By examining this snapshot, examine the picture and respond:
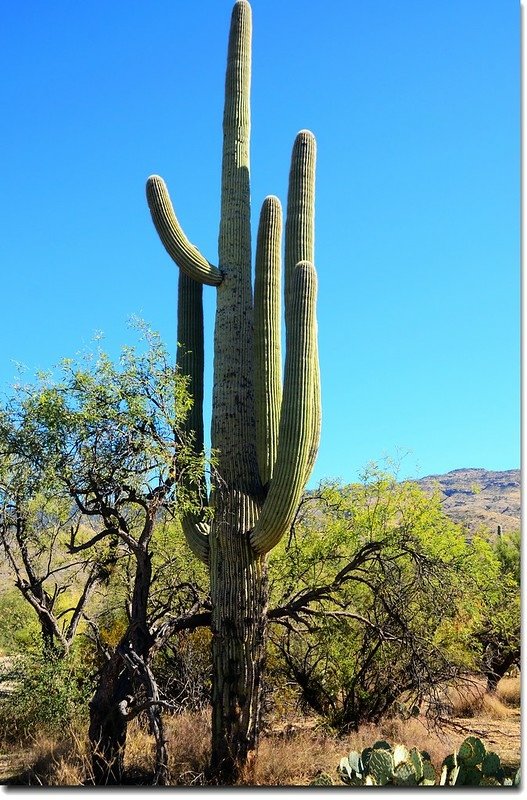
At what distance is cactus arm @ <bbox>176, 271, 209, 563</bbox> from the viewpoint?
25.8 feet

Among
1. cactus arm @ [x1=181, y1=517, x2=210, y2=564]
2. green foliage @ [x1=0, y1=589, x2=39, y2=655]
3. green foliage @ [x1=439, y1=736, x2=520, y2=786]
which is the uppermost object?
cactus arm @ [x1=181, y1=517, x2=210, y2=564]

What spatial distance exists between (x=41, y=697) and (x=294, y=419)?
469 cm

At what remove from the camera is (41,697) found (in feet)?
29.1

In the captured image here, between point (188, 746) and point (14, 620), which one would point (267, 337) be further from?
point (14, 620)

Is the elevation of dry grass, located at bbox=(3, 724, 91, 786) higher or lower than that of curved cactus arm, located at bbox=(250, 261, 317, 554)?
lower

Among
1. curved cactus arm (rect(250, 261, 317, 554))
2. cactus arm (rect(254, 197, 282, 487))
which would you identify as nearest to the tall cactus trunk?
curved cactus arm (rect(250, 261, 317, 554))

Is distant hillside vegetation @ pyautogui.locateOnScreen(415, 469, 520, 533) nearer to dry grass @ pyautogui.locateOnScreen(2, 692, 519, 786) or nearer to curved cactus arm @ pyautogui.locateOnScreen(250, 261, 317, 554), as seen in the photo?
dry grass @ pyautogui.locateOnScreen(2, 692, 519, 786)

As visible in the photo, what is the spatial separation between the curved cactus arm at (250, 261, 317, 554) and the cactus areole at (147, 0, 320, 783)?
1 cm

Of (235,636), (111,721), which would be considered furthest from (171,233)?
(111,721)

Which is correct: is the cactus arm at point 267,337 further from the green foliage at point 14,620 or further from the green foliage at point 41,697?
the green foliage at point 14,620

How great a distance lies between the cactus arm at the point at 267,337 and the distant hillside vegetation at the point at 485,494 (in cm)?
3790

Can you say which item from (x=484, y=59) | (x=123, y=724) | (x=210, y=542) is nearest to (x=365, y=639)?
(x=210, y=542)

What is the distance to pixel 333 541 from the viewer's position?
405 inches

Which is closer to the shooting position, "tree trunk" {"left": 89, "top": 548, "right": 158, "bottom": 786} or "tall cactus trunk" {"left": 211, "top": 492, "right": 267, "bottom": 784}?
"tree trunk" {"left": 89, "top": 548, "right": 158, "bottom": 786}
